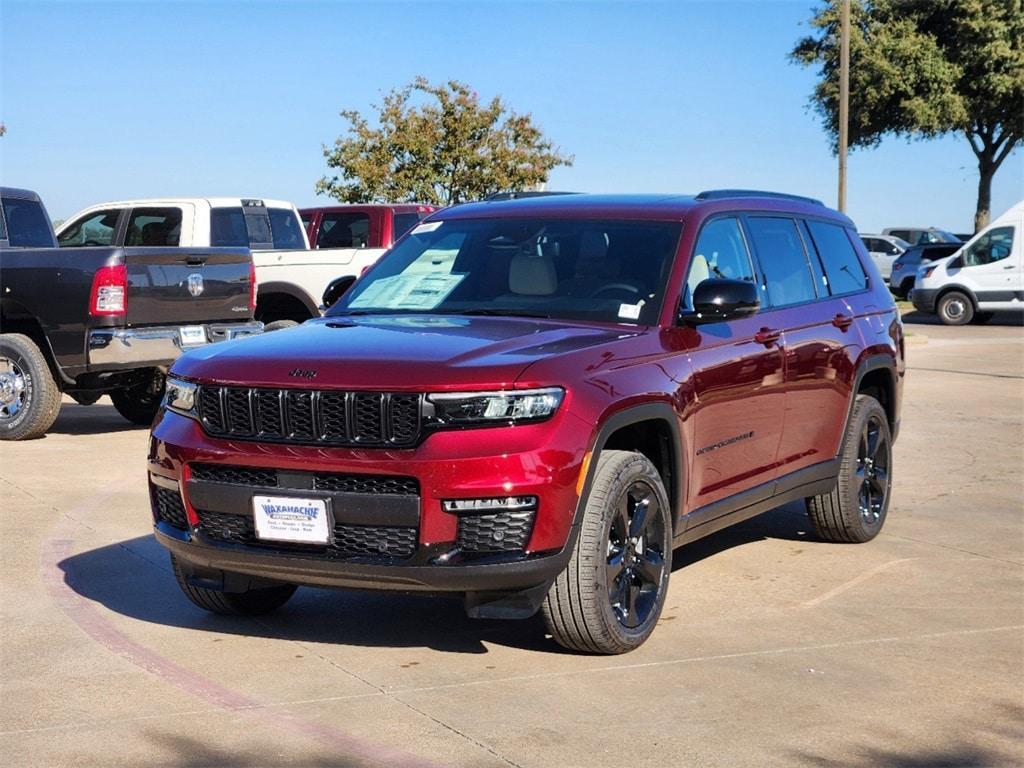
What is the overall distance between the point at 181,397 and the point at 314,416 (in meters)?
0.75

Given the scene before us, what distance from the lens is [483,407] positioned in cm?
511

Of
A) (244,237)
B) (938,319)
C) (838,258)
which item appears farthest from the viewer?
(938,319)

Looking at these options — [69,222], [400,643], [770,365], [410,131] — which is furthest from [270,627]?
[410,131]

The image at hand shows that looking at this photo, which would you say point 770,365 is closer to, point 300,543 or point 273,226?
point 300,543

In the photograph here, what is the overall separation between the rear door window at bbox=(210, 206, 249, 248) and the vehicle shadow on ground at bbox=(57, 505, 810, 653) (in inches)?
349

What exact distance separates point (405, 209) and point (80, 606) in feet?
41.3

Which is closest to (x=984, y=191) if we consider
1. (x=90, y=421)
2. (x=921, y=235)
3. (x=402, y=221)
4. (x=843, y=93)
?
(x=921, y=235)

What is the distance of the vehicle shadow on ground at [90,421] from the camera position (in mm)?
12820

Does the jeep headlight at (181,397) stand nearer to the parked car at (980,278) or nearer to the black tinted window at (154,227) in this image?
the black tinted window at (154,227)

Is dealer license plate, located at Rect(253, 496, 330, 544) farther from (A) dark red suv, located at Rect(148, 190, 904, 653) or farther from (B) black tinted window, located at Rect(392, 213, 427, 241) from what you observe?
(B) black tinted window, located at Rect(392, 213, 427, 241)

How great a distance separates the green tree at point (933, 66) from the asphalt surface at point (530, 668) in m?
35.1

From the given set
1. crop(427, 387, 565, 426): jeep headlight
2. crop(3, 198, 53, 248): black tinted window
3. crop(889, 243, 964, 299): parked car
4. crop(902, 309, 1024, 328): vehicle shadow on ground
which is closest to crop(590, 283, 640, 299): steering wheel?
crop(427, 387, 565, 426): jeep headlight

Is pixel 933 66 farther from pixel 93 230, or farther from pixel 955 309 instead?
pixel 93 230

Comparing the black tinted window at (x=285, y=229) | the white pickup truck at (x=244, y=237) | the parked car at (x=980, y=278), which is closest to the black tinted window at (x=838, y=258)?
the white pickup truck at (x=244, y=237)
